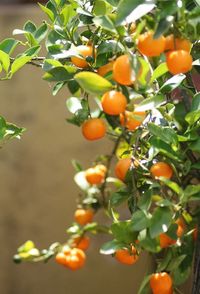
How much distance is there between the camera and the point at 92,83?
2.73 feet

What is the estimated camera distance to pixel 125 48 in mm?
809

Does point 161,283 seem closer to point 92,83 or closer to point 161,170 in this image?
point 161,170

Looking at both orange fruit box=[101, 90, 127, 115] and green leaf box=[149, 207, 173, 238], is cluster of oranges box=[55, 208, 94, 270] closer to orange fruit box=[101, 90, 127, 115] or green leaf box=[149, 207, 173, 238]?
green leaf box=[149, 207, 173, 238]

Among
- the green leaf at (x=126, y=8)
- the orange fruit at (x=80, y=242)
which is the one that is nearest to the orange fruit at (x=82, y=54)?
the green leaf at (x=126, y=8)

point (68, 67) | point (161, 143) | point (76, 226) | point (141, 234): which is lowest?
point (76, 226)

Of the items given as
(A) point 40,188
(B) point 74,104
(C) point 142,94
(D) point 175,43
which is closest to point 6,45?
(B) point 74,104

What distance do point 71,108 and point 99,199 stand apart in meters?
0.60

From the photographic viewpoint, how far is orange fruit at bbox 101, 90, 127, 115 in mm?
811

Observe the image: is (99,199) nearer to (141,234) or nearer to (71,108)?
(71,108)

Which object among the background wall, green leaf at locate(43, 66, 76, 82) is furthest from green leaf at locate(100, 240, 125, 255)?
the background wall

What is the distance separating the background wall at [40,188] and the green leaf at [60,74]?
101cm

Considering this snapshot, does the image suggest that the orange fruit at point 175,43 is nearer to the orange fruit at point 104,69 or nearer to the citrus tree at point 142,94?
the citrus tree at point 142,94

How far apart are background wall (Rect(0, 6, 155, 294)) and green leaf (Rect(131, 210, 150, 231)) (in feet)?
3.54

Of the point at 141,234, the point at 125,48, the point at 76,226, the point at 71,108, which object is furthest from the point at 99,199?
the point at 125,48
